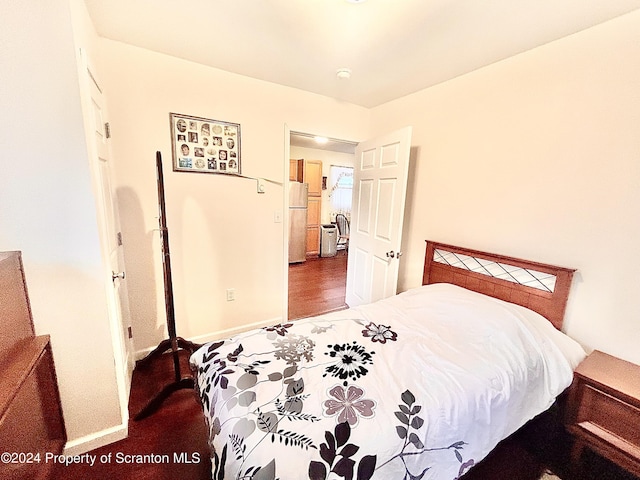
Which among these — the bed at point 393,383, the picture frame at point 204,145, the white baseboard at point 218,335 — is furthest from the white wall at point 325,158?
the bed at point 393,383

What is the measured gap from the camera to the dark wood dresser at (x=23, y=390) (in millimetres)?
843

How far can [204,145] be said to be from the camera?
2.07 meters

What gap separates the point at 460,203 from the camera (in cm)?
206

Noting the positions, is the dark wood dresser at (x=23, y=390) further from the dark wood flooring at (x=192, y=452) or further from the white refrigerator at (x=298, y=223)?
the white refrigerator at (x=298, y=223)

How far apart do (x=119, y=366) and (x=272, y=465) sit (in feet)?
3.91

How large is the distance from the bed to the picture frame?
1.41 metres

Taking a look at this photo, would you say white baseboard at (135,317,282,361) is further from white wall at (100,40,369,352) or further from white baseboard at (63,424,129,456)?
white baseboard at (63,424,129,456)

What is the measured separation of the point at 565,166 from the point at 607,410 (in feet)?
4.18

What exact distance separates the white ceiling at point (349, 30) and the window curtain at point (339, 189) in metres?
4.13

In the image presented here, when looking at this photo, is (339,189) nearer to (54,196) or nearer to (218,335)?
(218,335)

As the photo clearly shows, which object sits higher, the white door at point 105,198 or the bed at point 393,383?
the white door at point 105,198

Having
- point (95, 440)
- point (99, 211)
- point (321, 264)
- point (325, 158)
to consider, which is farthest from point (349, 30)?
point (325, 158)

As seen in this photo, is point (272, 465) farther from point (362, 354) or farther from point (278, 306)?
point (278, 306)

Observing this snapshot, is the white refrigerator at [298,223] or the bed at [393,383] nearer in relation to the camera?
the bed at [393,383]
